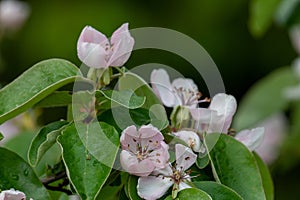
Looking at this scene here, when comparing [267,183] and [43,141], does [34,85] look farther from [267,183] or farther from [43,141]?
[267,183]

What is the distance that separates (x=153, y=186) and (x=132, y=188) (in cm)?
2

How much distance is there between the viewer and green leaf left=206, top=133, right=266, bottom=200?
87cm

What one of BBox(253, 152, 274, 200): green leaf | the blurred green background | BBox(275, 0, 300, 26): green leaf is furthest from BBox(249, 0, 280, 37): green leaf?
the blurred green background

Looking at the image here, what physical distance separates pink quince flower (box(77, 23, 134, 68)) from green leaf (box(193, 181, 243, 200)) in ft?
0.55

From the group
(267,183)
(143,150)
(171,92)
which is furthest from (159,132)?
(267,183)

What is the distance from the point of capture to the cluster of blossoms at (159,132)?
32.2 inches

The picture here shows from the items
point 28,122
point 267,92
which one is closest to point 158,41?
point 28,122

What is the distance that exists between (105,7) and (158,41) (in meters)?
2.48

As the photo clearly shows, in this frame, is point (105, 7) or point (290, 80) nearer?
point (290, 80)

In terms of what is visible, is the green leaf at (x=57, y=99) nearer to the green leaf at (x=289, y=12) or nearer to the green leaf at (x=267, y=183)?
the green leaf at (x=267, y=183)

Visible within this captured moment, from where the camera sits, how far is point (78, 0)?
3578 millimetres

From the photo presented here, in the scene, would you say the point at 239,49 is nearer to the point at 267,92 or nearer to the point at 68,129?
the point at 267,92

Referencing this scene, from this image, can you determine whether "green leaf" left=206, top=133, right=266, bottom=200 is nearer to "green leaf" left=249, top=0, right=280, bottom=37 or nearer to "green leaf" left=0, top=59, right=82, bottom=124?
"green leaf" left=0, top=59, right=82, bottom=124

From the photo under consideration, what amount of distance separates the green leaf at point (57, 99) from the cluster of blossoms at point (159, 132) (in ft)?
0.16
